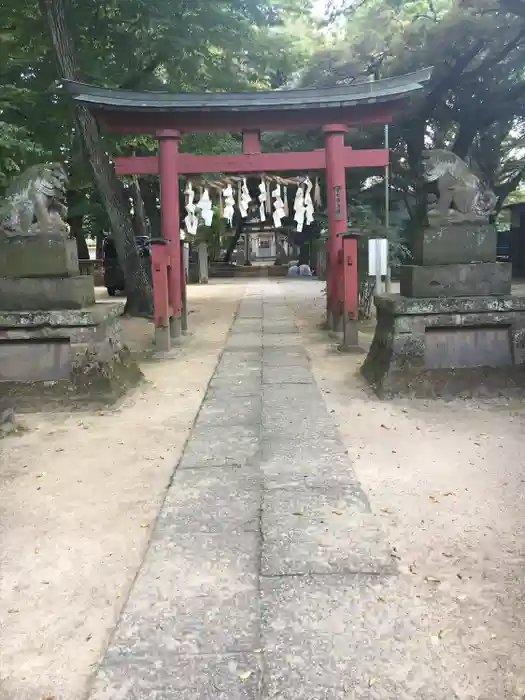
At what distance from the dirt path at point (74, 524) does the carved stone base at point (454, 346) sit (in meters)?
1.94

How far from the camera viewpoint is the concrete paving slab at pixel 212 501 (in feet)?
9.97

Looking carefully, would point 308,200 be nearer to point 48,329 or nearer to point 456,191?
point 456,191

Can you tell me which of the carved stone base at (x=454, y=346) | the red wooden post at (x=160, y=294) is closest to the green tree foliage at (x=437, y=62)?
the red wooden post at (x=160, y=294)

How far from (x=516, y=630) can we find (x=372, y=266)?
23.4 feet

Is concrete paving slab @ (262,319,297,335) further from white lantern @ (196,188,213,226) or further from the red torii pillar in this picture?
white lantern @ (196,188,213,226)

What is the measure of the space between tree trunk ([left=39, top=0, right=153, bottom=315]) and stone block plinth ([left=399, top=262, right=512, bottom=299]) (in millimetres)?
7506

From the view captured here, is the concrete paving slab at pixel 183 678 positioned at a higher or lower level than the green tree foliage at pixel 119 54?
lower

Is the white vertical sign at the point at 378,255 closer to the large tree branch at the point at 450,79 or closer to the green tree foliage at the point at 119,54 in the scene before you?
the green tree foliage at the point at 119,54

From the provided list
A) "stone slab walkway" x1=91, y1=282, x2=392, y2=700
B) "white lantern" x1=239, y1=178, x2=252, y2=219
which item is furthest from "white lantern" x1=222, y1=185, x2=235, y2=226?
"stone slab walkway" x1=91, y1=282, x2=392, y2=700

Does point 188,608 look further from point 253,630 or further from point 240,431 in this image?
point 240,431

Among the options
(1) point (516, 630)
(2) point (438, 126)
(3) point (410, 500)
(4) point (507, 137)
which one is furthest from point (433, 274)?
(4) point (507, 137)

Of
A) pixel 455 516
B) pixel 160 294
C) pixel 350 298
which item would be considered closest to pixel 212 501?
pixel 455 516

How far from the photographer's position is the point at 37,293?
561 cm

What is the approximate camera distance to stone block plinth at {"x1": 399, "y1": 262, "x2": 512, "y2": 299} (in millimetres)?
5664
